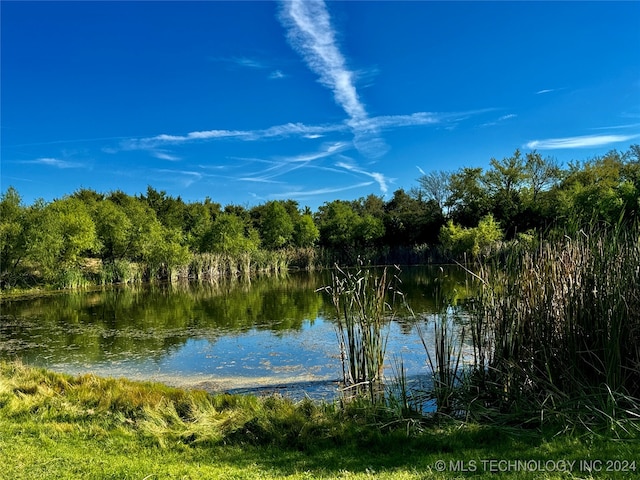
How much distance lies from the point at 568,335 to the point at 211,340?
7.54 m

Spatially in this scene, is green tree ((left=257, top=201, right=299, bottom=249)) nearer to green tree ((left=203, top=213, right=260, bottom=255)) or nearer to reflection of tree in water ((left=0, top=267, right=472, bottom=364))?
green tree ((left=203, top=213, right=260, bottom=255))

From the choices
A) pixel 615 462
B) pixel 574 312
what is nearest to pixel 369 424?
pixel 615 462

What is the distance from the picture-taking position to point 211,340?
9914mm

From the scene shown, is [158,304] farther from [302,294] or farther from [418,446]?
[418,446]

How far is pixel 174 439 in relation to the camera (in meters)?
4.12

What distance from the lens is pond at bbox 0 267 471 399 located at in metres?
7.03

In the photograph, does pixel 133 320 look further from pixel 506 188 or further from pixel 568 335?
pixel 506 188

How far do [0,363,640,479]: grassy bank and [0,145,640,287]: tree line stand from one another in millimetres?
17990

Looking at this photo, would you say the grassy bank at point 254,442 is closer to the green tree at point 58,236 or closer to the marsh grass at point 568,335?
the marsh grass at point 568,335

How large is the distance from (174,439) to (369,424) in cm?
183

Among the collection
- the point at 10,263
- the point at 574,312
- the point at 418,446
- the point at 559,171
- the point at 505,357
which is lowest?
the point at 418,446

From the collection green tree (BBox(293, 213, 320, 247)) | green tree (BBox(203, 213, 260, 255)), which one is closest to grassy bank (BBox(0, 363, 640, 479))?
green tree (BBox(203, 213, 260, 255))

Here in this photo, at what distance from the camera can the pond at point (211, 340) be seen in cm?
703

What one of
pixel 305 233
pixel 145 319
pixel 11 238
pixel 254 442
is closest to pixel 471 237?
pixel 305 233
